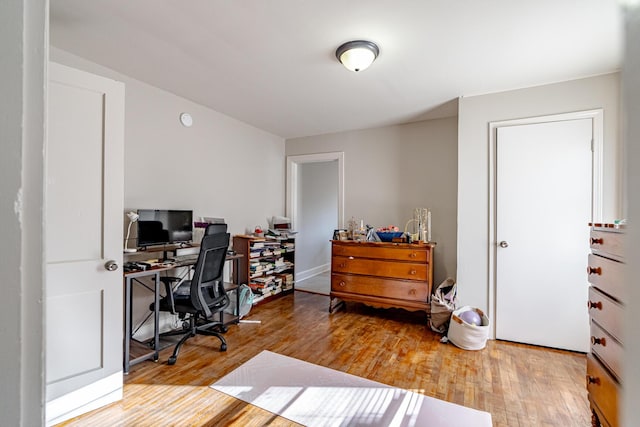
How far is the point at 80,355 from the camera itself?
177 cm

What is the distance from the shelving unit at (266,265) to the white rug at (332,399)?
53.6 inches

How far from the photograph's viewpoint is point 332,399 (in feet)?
6.35

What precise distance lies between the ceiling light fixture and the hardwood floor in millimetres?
2383

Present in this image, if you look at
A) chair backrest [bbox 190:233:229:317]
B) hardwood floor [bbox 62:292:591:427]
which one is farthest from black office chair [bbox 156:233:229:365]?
hardwood floor [bbox 62:292:591:427]

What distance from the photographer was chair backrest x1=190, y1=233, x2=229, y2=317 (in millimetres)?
2389

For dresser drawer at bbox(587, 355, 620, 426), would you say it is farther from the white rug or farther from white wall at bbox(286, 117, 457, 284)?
white wall at bbox(286, 117, 457, 284)

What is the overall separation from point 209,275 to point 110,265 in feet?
2.66

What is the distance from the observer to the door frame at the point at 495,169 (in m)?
2.52

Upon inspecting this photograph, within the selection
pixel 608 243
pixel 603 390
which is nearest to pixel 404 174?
pixel 608 243

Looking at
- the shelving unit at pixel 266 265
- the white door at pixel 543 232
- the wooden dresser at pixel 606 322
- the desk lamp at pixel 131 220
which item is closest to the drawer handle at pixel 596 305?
the wooden dresser at pixel 606 322

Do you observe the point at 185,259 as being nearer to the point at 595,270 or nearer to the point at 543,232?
the point at 595,270

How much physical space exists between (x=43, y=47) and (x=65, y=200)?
174cm
